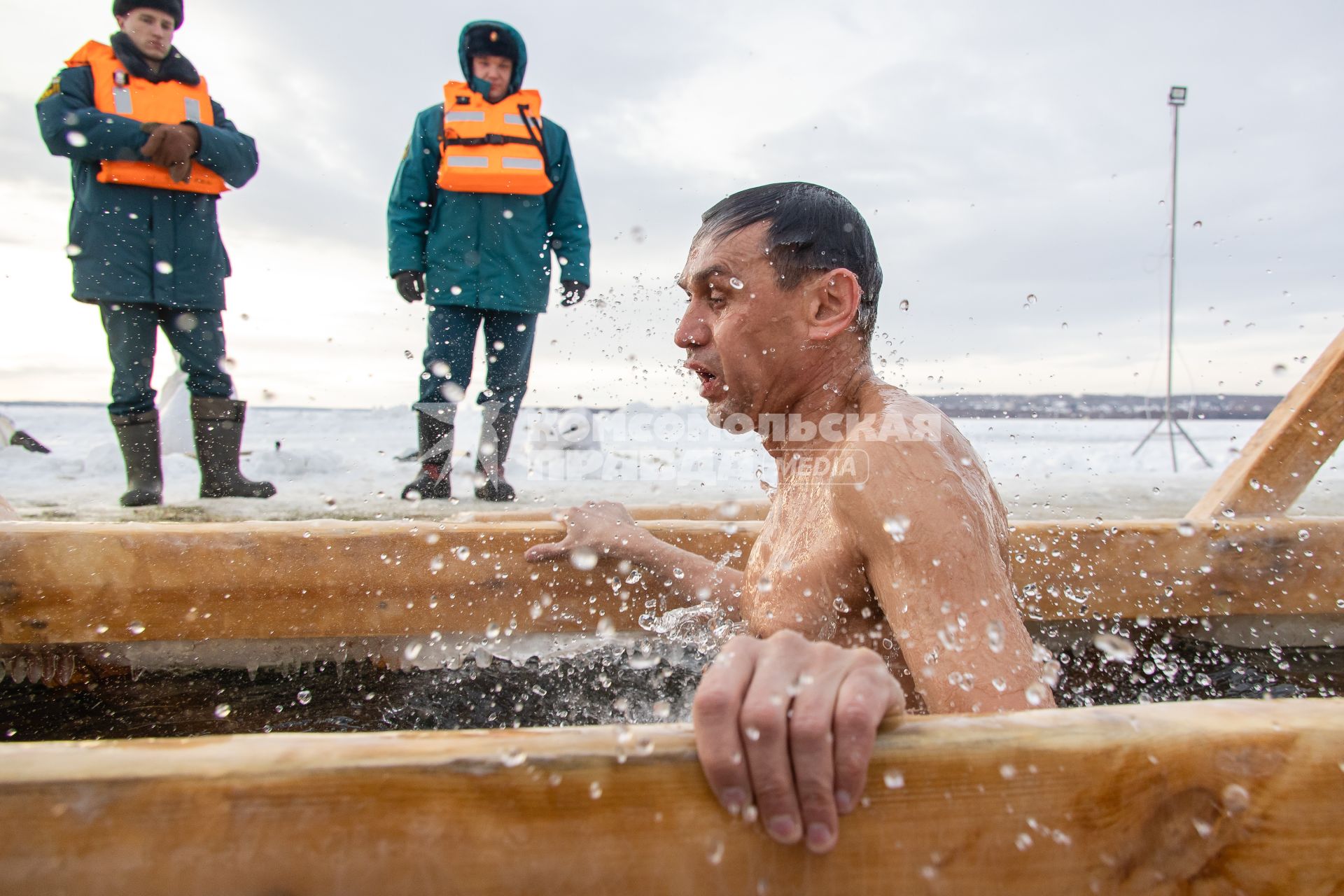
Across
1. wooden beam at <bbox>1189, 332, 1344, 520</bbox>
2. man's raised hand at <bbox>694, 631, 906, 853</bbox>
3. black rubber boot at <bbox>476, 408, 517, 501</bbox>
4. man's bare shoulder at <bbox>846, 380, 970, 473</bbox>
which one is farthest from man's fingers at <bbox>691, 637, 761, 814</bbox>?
black rubber boot at <bbox>476, 408, 517, 501</bbox>

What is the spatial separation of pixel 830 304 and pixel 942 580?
2.50 ft

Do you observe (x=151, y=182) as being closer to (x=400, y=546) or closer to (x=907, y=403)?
(x=400, y=546)

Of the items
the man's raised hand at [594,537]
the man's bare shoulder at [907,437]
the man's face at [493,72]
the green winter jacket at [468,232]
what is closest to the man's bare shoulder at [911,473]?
the man's bare shoulder at [907,437]

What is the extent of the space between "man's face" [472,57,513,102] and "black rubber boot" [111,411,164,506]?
2.74 m

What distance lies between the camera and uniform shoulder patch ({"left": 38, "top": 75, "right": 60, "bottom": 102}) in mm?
4234

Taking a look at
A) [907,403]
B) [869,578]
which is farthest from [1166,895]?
[907,403]

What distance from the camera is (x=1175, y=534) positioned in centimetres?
242

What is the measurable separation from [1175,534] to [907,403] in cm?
144

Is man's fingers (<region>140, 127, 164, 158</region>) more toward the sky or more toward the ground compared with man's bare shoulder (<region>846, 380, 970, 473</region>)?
more toward the sky

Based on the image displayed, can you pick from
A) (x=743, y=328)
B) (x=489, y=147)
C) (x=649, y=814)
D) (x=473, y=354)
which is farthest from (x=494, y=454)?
(x=649, y=814)

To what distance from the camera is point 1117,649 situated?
2.43 metres

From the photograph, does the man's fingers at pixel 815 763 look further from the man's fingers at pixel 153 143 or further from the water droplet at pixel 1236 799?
the man's fingers at pixel 153 143

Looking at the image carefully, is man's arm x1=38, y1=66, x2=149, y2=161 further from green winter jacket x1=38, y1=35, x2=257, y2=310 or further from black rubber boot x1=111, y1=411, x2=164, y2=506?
black rubber boot x1=111, y1=411, x2=164, y2=506

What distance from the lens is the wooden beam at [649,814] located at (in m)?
0.76
